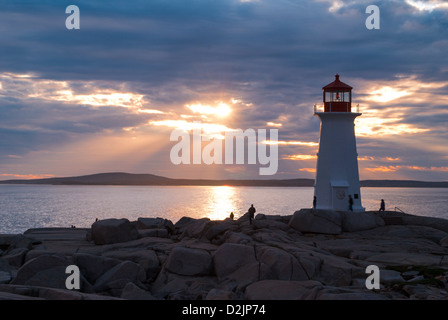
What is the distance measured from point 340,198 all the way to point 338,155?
2.80 meters

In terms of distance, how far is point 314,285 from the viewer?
13.6m

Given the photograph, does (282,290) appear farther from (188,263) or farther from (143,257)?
(143,257)

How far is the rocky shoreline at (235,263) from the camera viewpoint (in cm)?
1371

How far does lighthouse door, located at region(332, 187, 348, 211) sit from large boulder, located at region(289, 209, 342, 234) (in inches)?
141

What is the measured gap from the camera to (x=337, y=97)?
30.5 metres

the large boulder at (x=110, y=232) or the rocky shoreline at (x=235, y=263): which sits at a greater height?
the large boulder at (x=110, y=232)

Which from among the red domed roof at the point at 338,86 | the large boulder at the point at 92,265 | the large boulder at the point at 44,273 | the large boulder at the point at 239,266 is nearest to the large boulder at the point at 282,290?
the large boulder at the point at 239,266

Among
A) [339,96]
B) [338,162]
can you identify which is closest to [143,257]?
[338,162]

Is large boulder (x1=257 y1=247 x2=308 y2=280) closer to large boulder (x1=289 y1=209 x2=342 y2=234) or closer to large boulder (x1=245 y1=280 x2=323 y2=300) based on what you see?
large boulder (x1=245 y1=280 x2=323 y2=300)

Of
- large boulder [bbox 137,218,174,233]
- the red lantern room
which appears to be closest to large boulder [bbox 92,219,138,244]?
large boulder [bbox 137,218,174,233]

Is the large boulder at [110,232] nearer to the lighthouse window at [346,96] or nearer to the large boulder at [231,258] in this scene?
the large boulder at [231,258]
